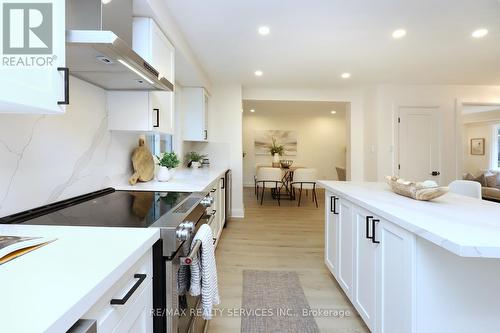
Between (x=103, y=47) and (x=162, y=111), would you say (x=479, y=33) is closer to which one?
(x=162, y=111)

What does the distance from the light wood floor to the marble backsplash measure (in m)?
1.28

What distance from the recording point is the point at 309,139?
29.8ft

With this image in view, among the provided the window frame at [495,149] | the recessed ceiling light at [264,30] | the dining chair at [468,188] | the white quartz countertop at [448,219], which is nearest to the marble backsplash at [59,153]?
the recessed ceiling light at [264,30]

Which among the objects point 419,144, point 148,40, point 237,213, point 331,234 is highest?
point 148,40

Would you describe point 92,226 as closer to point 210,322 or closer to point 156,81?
point 156,81

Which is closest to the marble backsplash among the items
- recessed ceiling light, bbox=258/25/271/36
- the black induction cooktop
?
the black induction cooktop

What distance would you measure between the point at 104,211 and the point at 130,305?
25.0 inches

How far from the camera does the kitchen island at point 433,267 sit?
1065 mm

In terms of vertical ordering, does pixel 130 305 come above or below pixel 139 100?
below

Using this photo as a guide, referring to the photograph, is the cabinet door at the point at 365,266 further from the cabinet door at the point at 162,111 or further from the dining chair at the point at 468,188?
the cabinet door at the point at 162,111

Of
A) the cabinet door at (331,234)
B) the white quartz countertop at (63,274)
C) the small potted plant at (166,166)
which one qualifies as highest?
the small potted plant at (166,166)

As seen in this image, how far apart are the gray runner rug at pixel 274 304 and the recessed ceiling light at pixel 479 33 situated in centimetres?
297

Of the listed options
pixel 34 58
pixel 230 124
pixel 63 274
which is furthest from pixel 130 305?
pixel 230 124

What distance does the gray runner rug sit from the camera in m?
1.84
